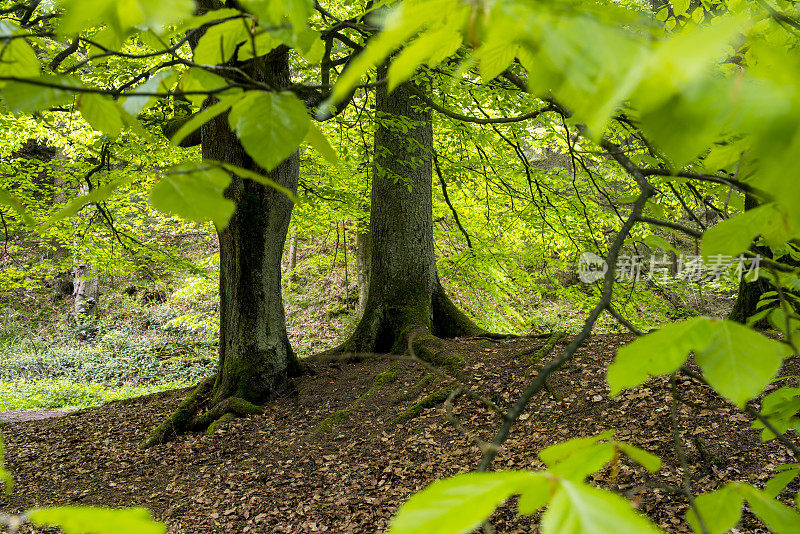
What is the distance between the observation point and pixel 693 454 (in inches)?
115

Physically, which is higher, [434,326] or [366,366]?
[434,326]

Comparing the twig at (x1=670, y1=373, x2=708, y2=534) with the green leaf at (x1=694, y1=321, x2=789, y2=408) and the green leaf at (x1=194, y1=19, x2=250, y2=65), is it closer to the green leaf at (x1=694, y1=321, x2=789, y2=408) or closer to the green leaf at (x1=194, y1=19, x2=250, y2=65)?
the green leaf at (x1=694, y1=321, x2=789, y2=408)

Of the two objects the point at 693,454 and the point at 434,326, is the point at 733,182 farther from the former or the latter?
the point at 434,326

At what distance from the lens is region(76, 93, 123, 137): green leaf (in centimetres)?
94

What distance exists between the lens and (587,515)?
1.09ft

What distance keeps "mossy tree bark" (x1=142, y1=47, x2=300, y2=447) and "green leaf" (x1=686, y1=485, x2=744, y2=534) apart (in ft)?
15.0

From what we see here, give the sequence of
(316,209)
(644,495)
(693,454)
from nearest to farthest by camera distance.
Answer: (644,495) → (693,454) → (316,209)

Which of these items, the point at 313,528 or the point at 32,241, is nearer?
the point at 313,528

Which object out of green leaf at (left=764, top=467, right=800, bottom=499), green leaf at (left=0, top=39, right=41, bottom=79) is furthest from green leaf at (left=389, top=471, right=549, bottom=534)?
green leaf at (left=0, top=39, right=41, bottom=79)

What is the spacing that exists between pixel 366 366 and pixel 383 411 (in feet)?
4.38

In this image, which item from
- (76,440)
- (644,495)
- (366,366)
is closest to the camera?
(644,495)

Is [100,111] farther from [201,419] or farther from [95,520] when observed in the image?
[201,419]

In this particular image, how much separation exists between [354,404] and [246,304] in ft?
5.11

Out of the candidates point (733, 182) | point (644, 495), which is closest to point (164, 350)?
point (644, 495)
